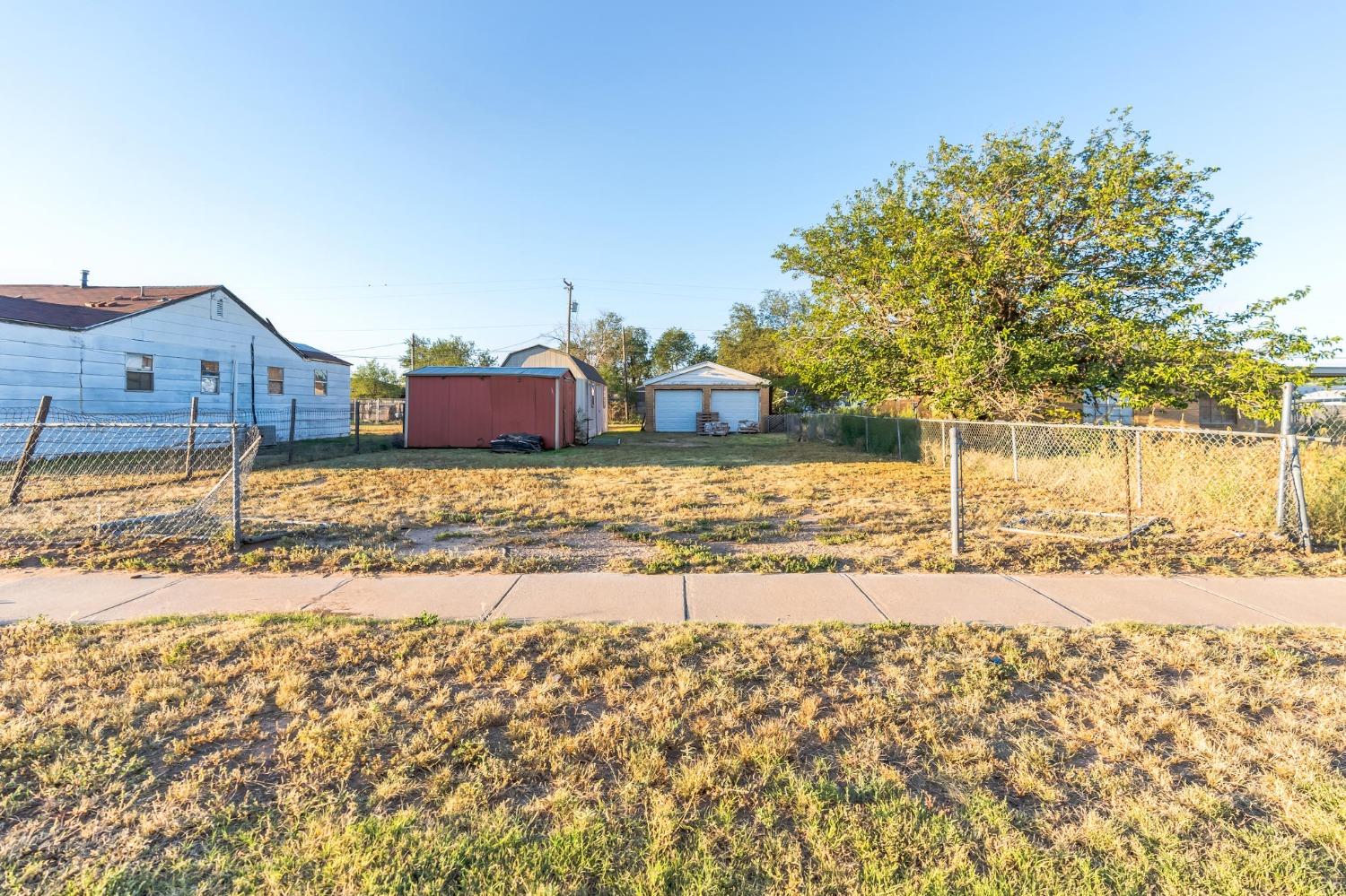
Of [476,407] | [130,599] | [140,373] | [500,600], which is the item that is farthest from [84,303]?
[500,600]

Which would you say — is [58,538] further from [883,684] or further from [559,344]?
[559,344]

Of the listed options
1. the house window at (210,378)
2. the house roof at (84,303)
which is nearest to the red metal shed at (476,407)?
the house window at (210,378)

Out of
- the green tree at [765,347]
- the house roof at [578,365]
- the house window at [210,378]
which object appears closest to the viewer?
the house window at [210,378]

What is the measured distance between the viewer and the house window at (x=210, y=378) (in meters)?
16.8

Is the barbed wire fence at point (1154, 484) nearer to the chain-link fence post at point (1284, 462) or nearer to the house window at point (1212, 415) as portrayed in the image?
the chain-link fence post at point (1284, 462)

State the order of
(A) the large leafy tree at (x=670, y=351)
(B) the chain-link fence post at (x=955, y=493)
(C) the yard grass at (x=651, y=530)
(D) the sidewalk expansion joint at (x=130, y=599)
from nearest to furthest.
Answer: (D) the sidewalk expansion joint at (x=130, y=599) < (C) the yard grass at (x=651, y=530) < (B) the chain-link fence post at (x=955, y=493) < (A) the large leafy tree at (x=670, y=351)

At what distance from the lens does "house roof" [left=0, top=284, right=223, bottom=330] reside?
1327 cm

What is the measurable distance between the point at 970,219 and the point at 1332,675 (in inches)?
488

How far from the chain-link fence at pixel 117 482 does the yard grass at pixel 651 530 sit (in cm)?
41

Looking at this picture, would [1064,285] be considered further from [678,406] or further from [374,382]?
[374,382]

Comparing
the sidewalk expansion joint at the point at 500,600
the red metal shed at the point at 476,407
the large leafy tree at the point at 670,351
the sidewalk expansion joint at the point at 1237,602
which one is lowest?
the sidewalk expansion joint at the point at 500,600

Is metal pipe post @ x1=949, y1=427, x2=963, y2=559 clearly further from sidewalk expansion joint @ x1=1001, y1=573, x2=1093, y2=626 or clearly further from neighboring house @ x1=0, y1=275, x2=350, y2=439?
neighboring house @ x1=0, y1=275, x2=350, y2=439

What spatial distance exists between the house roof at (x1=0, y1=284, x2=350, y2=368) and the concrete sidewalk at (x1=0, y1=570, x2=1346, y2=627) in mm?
12413

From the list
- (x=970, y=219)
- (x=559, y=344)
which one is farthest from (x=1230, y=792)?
(x=559, y=344)
